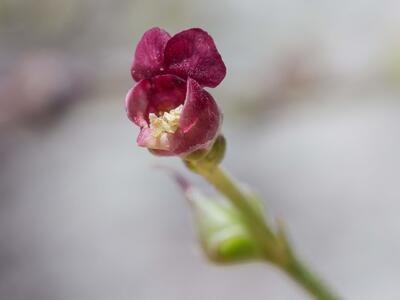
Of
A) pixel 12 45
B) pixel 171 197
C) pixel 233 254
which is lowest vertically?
pixel 233 254

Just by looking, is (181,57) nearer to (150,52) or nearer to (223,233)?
(150,52)

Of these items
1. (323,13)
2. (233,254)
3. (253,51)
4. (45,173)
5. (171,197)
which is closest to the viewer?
(233,254)

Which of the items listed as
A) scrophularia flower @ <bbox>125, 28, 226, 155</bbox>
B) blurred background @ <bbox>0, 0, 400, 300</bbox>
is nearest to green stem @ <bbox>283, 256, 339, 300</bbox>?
scrophularia flower @ <bbox>125, 28, 226, 155</bbox>

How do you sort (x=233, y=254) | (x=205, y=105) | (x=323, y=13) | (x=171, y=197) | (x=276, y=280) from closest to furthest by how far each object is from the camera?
(x=205, y=105) < (x=233, y=254) < (x=276, y=280) < (x=171, y=197) < (x=323, y=13)

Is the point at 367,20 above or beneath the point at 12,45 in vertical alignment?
above

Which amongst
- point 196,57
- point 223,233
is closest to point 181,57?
point 196,57

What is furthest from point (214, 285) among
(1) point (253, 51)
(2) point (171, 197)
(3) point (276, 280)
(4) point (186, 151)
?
(4) point (186, 151)

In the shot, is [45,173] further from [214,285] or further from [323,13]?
[323,13]
